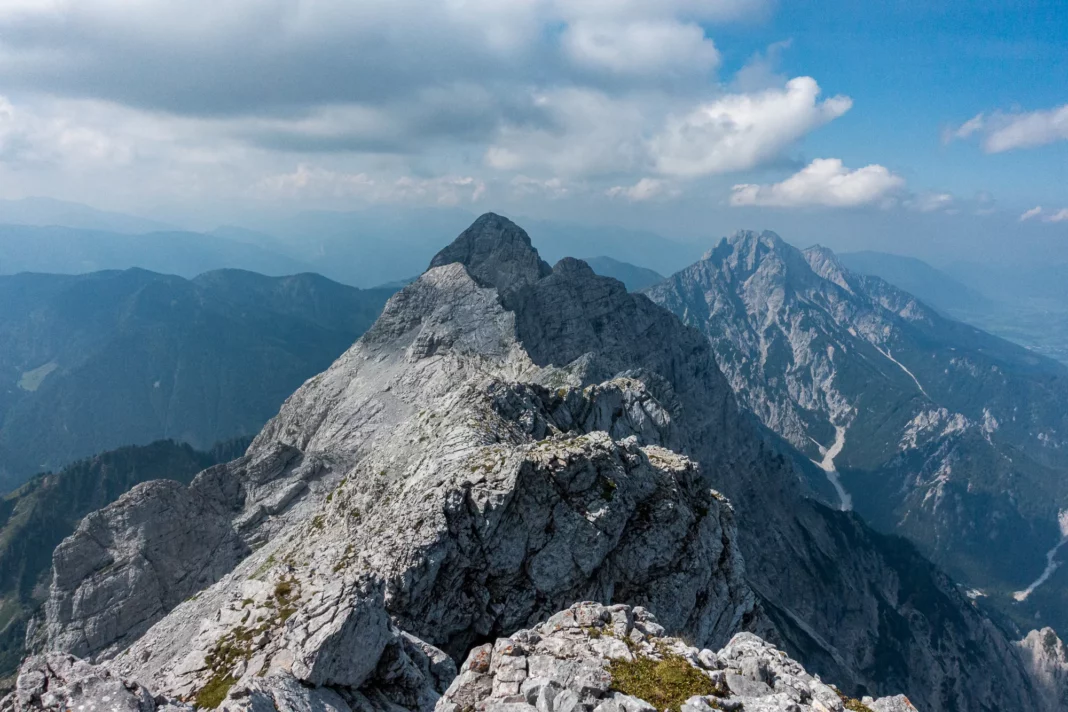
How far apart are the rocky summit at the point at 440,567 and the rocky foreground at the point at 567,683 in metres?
0.09

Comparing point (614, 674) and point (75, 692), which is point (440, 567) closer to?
point (614, 674)

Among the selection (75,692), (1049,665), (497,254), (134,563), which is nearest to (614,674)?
(75,692)

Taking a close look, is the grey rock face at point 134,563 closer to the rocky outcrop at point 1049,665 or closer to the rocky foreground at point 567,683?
the rocky foreground at point 567,683

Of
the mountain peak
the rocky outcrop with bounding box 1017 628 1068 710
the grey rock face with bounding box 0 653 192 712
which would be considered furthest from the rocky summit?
the rocky outcrop with bounding box 1017 628 1068 710

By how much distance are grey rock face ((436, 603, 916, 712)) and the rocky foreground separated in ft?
0.14

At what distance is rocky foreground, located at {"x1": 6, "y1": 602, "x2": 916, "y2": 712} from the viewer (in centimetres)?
1814

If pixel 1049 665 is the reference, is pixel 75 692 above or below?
above

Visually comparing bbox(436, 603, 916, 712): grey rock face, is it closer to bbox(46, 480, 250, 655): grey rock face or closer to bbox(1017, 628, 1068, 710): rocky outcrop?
bbox(46, 480, 250, 655): grey rock face

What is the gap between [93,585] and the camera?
60.2 meters

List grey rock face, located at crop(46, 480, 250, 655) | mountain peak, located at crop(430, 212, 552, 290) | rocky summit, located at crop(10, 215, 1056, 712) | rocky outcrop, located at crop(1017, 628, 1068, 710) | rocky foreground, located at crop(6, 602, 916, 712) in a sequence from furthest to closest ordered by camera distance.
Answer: rocky outcrop, located at crop(1017, 628, 1068, 710), mountain peak, located at crop(430, 212, 552, 290), grey rock face, located at crop(46, 480, 250, 655), rocky summit, located at crop(10, 215, 1056, 712), rocky foreground, located at crop(6, 602, 916, 712)

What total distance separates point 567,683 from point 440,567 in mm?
12922

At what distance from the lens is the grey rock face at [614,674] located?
18.2 metres

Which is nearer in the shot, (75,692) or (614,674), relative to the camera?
(75,692)

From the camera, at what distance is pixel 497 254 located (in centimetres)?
14088
